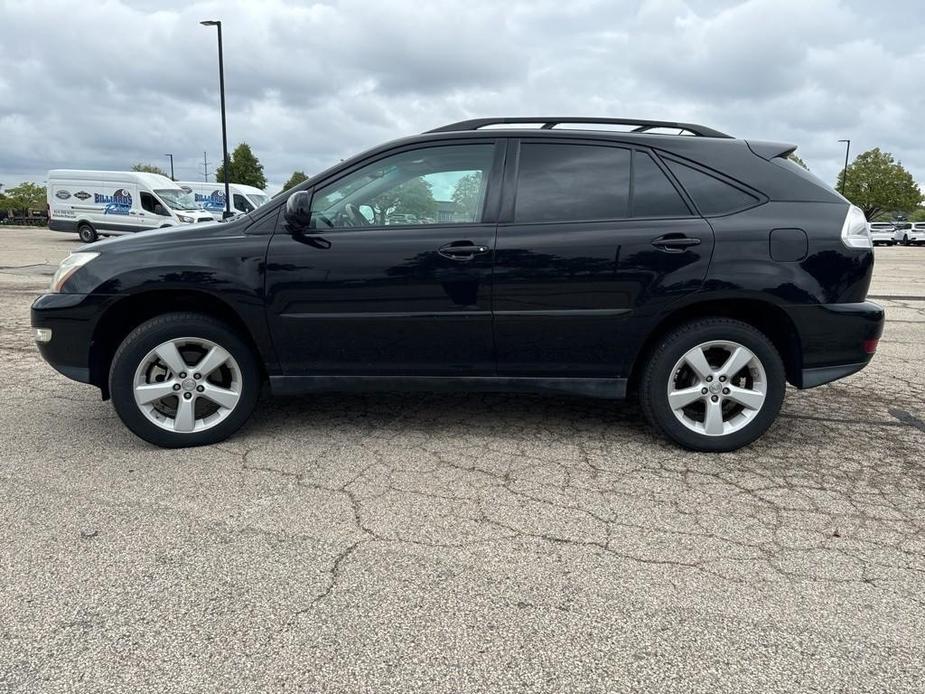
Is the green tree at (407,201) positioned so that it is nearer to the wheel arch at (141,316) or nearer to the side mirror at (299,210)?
the side mirror at (299,210)

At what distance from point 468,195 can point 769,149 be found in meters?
1.71

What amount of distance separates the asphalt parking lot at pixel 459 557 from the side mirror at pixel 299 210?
1.21m

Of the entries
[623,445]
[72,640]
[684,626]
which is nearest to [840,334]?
[623,445]

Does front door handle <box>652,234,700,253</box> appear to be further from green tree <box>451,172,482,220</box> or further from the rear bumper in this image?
green tree <box>451,172,482,220</box>

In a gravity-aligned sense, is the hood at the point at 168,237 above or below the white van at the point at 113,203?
below

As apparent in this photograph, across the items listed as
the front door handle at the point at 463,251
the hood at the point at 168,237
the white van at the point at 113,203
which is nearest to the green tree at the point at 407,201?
the front door handle at the point at 463,251

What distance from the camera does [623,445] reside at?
3.79 meters

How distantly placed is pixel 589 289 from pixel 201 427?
2232mm

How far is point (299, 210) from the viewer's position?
344 centimetres

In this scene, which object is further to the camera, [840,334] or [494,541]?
[840,334]

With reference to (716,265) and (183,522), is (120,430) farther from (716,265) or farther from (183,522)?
(716,265)

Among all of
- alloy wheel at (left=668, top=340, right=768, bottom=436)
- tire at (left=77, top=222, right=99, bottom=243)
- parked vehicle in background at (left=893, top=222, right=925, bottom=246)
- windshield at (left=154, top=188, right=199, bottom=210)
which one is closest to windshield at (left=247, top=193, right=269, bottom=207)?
windshield at (left=154, top=188, right=199, bottom=210)

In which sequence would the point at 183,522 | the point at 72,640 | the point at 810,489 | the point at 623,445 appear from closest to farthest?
the point at 72,640 < the point at 183,522 < the point at 810,489 < the point at 623,445

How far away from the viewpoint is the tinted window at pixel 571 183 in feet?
11.8
